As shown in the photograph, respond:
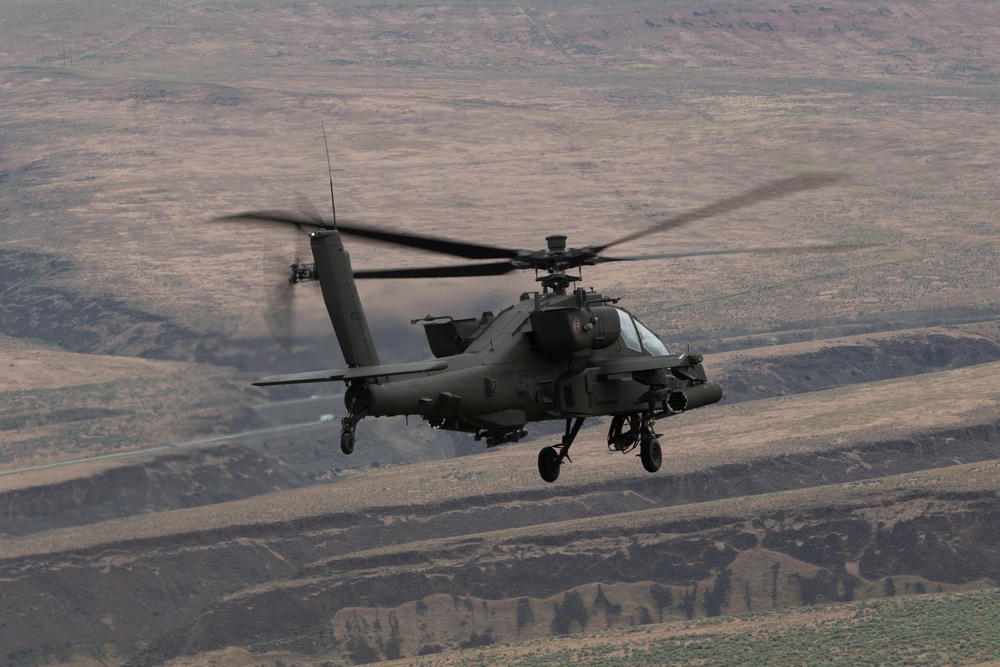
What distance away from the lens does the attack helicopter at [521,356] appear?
43344 mm

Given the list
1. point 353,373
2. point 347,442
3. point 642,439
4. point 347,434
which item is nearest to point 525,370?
point 642,439

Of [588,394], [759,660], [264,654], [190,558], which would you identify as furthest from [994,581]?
[588,394]

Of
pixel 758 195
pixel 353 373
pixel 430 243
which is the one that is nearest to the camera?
pixel 353 373

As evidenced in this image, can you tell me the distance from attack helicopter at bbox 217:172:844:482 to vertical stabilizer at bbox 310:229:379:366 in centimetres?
2

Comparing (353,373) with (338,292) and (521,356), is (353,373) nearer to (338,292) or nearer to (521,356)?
(338,292)

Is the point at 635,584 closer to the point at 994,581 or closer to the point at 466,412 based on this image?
the point at 994,581

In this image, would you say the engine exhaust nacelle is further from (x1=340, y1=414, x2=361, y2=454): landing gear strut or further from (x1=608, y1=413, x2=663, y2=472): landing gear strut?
(x1=340, y1=414, x2=361, y2=454): landing gear strut

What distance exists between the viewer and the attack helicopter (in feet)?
142

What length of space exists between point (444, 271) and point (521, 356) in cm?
270

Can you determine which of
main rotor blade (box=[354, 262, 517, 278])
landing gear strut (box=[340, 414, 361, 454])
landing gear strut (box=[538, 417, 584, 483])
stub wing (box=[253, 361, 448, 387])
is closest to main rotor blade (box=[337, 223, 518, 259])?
main rotor blade (box=[354, 262, 517, 278])

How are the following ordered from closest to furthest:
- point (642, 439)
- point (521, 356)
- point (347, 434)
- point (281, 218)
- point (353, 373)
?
point (347, 434)
point (281, 218)
point (353, 373)
point (521, 356)
point (642, 439)

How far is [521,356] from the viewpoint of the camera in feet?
157

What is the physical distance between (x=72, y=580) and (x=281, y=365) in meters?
27.4

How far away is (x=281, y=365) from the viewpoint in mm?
182750
